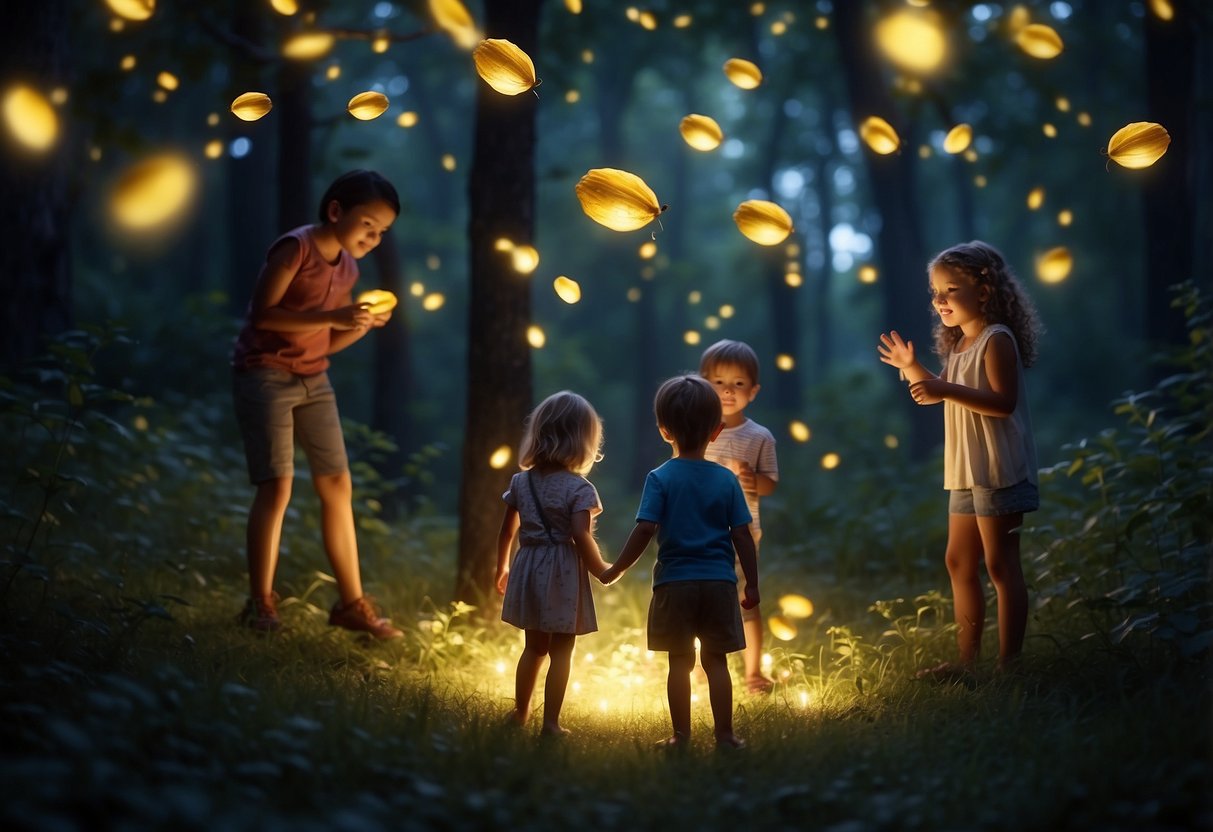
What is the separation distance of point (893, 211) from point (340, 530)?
765 centimetres

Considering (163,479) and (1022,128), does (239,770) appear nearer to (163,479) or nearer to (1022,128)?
(163,479)

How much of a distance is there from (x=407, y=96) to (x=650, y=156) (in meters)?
8.32

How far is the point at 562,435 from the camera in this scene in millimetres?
3654

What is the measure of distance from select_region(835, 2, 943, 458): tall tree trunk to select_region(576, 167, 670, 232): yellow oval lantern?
5.89 m

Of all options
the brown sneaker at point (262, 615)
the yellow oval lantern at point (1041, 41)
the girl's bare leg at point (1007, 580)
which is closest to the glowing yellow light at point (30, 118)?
the brown sneaker at point (262, 615)

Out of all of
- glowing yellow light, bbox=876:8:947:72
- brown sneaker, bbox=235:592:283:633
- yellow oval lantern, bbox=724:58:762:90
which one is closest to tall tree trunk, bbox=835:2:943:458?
glowing yellow light, bbox=876:8:947:72

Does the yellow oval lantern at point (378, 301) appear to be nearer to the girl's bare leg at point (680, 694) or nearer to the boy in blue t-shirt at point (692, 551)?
the boy in blue t-shirt at point (692, 551)

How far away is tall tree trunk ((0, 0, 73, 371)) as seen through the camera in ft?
20.1

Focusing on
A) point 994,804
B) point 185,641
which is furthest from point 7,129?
point 994,804

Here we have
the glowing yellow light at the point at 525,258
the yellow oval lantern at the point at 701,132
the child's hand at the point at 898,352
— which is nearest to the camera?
the child's hand at the point at 898,352

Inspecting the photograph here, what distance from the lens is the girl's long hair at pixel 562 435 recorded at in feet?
11.9

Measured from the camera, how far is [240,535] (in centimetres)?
620

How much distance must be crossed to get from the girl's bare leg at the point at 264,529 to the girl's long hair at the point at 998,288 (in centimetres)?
301

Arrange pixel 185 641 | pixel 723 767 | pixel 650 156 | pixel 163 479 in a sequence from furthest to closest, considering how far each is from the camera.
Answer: pixel 650 156
pixel 163 479
pixel 185 641
pixel 723 767
